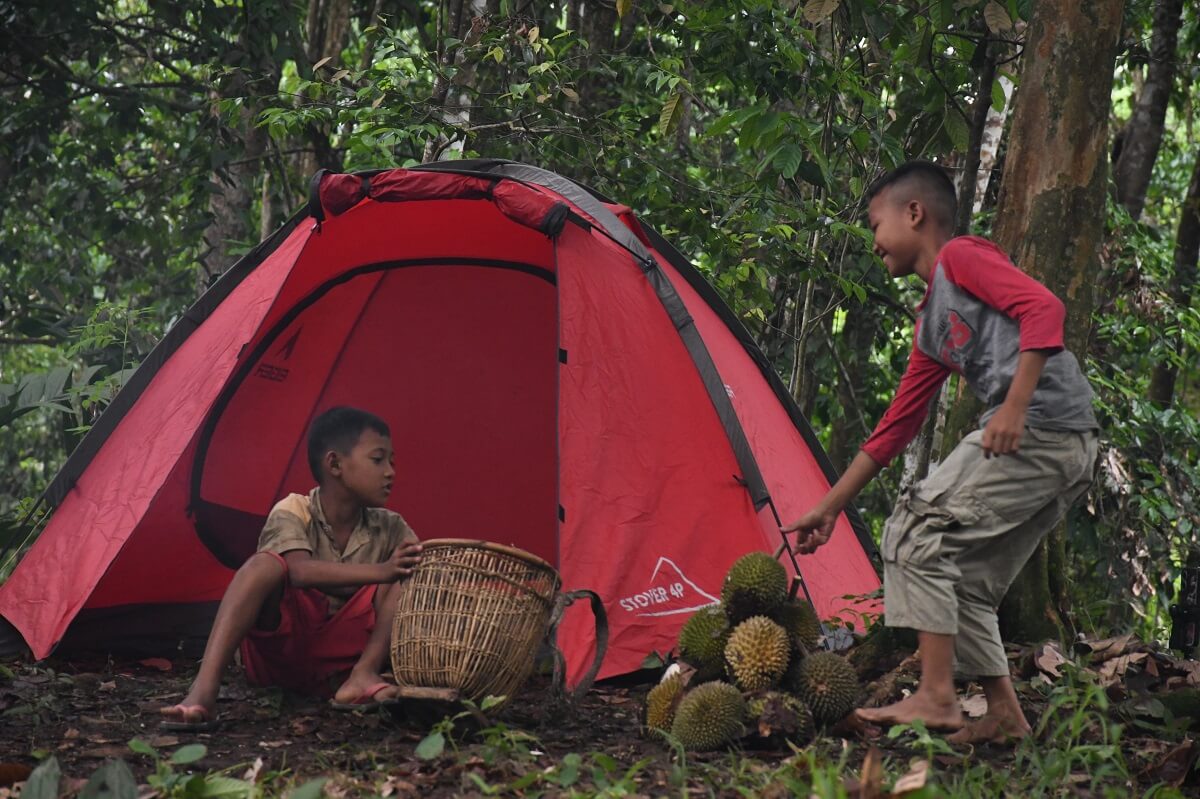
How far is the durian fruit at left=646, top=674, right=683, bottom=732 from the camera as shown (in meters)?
2.87

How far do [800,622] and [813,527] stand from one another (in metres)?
0.24

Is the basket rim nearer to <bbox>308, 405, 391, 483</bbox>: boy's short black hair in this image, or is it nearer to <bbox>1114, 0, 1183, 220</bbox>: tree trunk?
<bbox>308, 405, 391, 483</bbox>: boy's short black hair

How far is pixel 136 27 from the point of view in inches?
283

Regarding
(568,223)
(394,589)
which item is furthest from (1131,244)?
(394,589)

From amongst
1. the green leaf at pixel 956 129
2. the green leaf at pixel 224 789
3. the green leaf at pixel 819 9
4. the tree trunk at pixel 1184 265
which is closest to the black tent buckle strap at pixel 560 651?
the green leaf at pixel 224 789

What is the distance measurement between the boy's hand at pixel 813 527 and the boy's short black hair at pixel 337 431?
1.29 metres

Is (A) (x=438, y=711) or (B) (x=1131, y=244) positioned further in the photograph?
(B) (x=1131, y=244)

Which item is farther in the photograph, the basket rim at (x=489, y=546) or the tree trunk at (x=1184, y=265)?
the tree trunk at (x=1184, y=265)

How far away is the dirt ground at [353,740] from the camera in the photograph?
2.56 meters

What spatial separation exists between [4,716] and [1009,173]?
124 inches

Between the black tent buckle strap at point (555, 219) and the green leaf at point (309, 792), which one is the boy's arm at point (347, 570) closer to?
the green leaf at point (309, 792)

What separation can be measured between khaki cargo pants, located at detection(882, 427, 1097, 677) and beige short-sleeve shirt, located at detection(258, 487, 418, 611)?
1.56 m

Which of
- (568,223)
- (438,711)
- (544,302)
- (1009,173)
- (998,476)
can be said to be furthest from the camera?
(544,302)

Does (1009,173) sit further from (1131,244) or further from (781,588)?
(1131,244)
